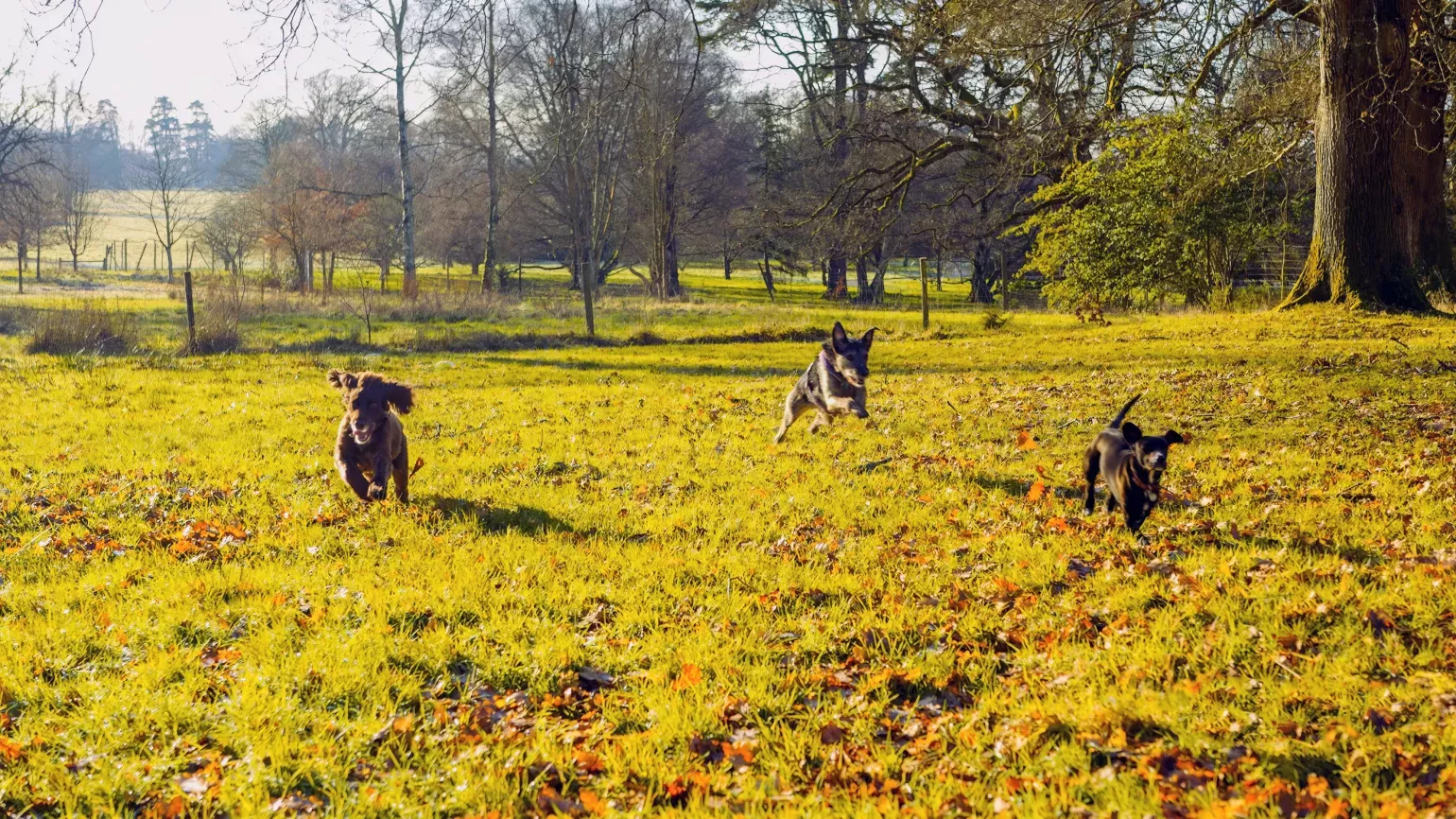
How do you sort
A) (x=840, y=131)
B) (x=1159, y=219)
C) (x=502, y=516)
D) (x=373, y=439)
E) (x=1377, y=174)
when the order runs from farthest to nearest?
(x=840, y=131)
(x=1159, y=219)
(x=1377, y=174)
(x=373, y=439)
(x=502, y=516)

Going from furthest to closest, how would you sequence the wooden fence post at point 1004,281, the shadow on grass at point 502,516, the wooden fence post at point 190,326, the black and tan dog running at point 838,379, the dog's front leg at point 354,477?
the wooden fence post at point 1004,281 → the wooden fence post at point 190,326 → the black and tan dog running at point 838,379 → the dog's front leg at point 354,477 → the shadow on grass at point 502,516

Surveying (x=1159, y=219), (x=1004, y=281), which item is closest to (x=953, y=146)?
(x=1159, y=219)

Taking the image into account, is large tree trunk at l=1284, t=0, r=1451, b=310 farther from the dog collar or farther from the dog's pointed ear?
the dog's pointed ear

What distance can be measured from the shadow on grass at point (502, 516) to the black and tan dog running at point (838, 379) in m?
3.20

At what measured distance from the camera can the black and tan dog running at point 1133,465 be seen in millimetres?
5703

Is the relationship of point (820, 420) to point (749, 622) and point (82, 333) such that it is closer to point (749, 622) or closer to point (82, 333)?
point (749, 622)

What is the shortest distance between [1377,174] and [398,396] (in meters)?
17.3

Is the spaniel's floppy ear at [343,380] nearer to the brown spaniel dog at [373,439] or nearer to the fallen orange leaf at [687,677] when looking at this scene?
the brown spaniel dog at [373,439]

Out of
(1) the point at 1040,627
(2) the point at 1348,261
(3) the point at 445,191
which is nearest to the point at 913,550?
(1) the point at 1040,627

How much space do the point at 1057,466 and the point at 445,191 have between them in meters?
50.1

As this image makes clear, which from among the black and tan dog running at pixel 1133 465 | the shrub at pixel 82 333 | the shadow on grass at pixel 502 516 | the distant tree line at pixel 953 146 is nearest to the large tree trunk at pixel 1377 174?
the distant tree line at pixel 953 146

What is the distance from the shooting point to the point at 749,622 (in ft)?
16.9

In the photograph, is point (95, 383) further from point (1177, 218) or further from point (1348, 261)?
point (1177, 218)

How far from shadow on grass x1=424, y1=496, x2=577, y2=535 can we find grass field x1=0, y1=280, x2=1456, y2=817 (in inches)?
1.6
